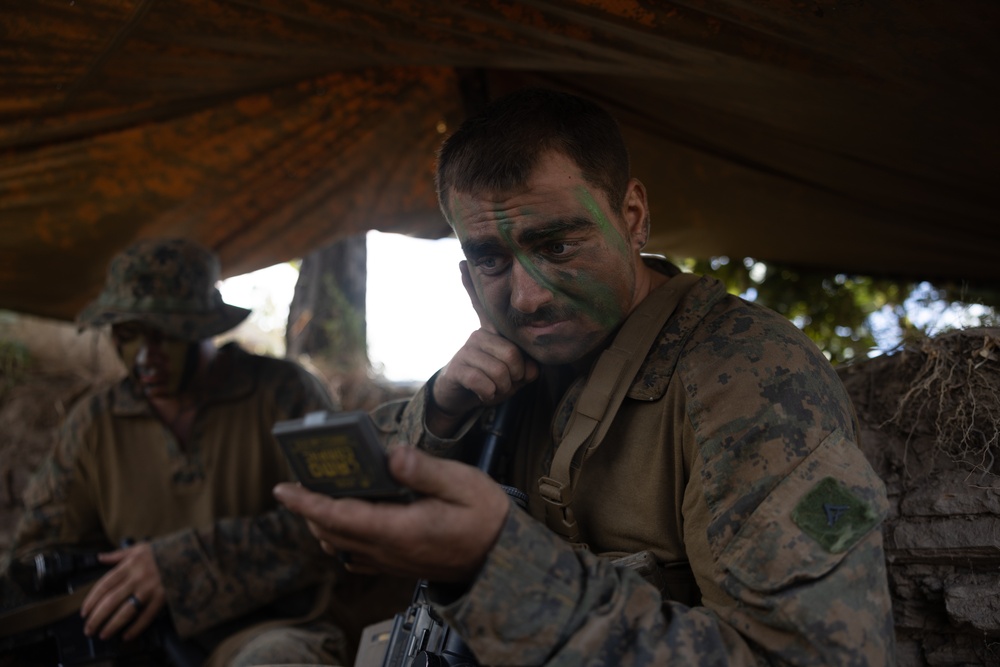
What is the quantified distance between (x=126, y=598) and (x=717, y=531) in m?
2.67

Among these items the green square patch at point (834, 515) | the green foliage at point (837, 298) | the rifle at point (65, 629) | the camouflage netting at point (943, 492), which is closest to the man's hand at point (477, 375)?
the green square patch at point (834, 515)

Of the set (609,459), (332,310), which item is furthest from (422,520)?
(332,310)

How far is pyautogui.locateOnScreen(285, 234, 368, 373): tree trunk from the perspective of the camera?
21.5 feet

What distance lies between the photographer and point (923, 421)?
271 cm

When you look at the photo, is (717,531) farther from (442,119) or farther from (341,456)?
(442,119)

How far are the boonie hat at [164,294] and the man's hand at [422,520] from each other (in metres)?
2.70

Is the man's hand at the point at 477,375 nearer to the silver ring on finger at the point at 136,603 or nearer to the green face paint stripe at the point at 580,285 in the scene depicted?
the green face paint stripe at the point at 580,285

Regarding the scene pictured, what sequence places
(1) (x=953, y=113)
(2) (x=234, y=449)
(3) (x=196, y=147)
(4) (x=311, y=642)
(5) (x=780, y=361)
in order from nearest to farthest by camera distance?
(5) (x=780, y=361)
(1) (x=953, y=113)
(4) (x=311, y=642)
(3) (x=196, y=147)
(2) (x=234, y=449)

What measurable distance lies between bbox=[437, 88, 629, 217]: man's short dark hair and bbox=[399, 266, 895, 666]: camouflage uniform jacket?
47 cm

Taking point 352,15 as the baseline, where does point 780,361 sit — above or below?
below

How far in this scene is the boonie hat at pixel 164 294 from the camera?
3955 millimetres

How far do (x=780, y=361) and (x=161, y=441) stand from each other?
127 inches

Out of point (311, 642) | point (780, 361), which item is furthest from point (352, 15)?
point (311, 642)

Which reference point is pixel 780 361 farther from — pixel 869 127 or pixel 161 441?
pixel 161 441
